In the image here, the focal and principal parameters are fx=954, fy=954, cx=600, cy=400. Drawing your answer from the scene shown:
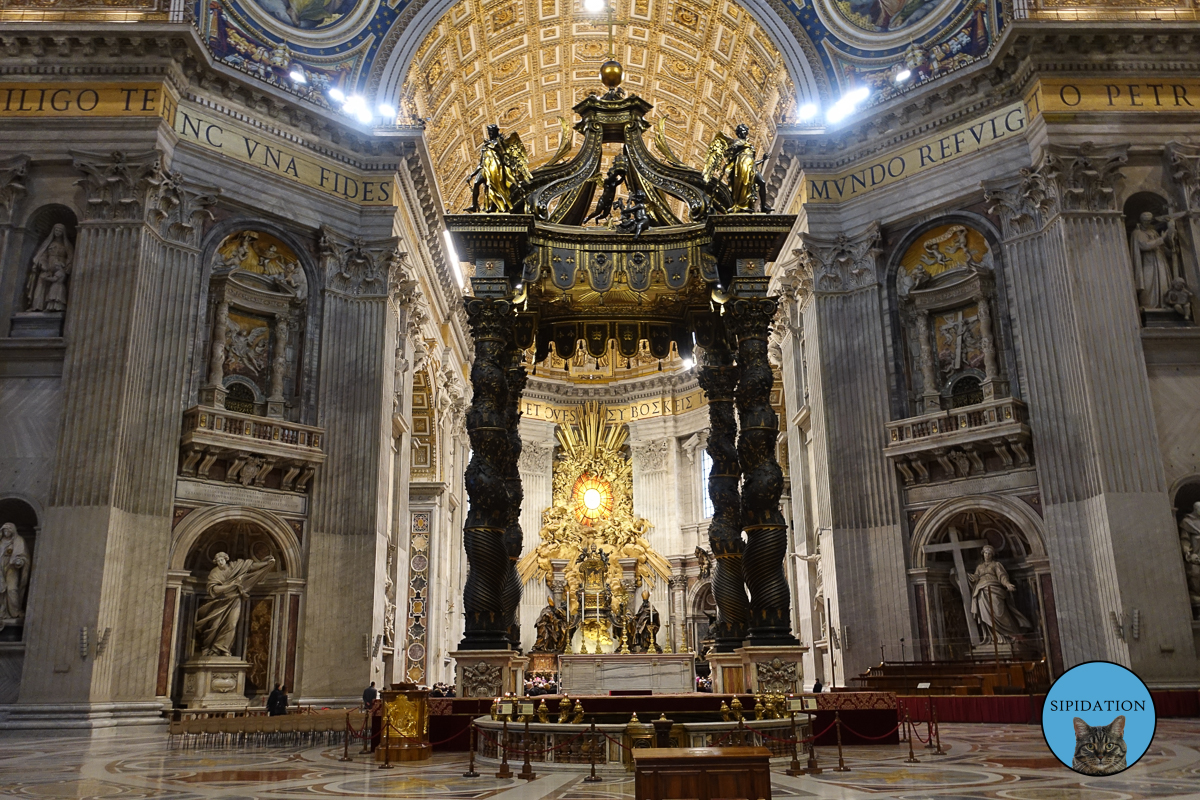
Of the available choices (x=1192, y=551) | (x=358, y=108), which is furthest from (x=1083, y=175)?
(x=358, y=108)

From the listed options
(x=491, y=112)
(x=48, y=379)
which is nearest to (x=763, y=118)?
(x=491, y=112)

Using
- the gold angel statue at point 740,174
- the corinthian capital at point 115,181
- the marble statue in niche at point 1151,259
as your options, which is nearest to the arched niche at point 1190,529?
the marble statue in niche at point 1151,259

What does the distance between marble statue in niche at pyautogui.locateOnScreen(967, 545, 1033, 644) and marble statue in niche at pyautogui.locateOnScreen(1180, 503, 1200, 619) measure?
2270 mm

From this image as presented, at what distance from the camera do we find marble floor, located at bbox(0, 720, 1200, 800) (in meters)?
5.63

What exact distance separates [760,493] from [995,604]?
7.53m

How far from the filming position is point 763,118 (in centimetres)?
2108

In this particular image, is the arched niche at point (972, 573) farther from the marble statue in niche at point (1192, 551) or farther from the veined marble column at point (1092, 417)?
the marble statue in niche at point (1192, 551)

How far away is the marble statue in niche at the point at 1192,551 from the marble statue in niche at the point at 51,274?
16237 millimetres

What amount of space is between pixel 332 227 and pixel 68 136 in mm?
4132

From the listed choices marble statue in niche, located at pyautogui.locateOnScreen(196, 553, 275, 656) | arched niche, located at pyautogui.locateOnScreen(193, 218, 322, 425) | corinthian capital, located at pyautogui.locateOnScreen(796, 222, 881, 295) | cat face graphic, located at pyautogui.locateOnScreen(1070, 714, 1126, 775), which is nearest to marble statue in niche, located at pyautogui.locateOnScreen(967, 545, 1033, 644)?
corinthian capital, located at pyautogui.locateOnScreen(796, 222, 881, 295)

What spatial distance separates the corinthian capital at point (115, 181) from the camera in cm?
1380

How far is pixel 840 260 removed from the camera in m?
17.0

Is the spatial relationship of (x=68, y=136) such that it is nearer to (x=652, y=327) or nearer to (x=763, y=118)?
(x=652, y=327)

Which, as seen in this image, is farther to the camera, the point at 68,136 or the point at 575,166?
the point at 68,136
